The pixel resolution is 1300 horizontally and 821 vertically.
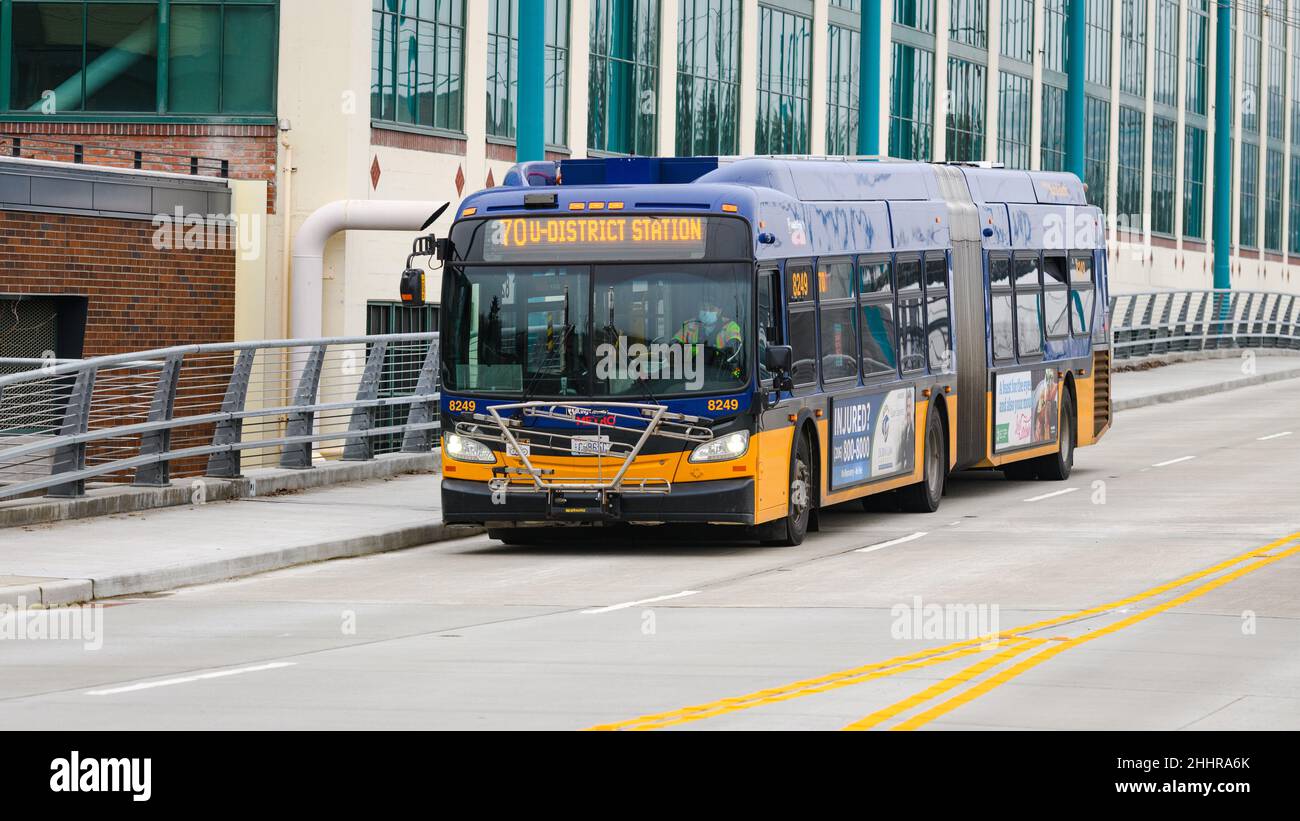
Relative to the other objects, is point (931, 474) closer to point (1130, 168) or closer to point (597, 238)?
point (597, 238)

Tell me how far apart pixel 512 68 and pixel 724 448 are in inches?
763

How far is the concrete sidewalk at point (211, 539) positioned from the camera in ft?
52.7

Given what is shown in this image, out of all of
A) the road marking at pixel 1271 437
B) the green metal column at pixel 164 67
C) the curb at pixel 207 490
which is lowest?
the curb at pixel 207 490

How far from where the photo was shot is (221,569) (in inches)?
678

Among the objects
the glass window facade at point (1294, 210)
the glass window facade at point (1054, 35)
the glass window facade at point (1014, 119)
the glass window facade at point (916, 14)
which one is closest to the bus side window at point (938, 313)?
the glass window facade at point (916, 14)

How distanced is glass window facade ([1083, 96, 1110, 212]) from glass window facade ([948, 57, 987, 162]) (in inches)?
292

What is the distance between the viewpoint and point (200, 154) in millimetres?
32219

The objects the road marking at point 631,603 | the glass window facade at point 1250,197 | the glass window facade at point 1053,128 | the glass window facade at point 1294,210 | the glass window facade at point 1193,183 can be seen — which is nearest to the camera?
the road marking at point 631,603

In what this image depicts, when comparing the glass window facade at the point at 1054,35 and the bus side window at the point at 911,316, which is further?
the glass window facade at the point at 1054,35

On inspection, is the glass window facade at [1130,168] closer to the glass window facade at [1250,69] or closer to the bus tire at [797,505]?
the glass window facade at [1250,69]

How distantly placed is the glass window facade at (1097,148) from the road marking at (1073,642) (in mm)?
48664
